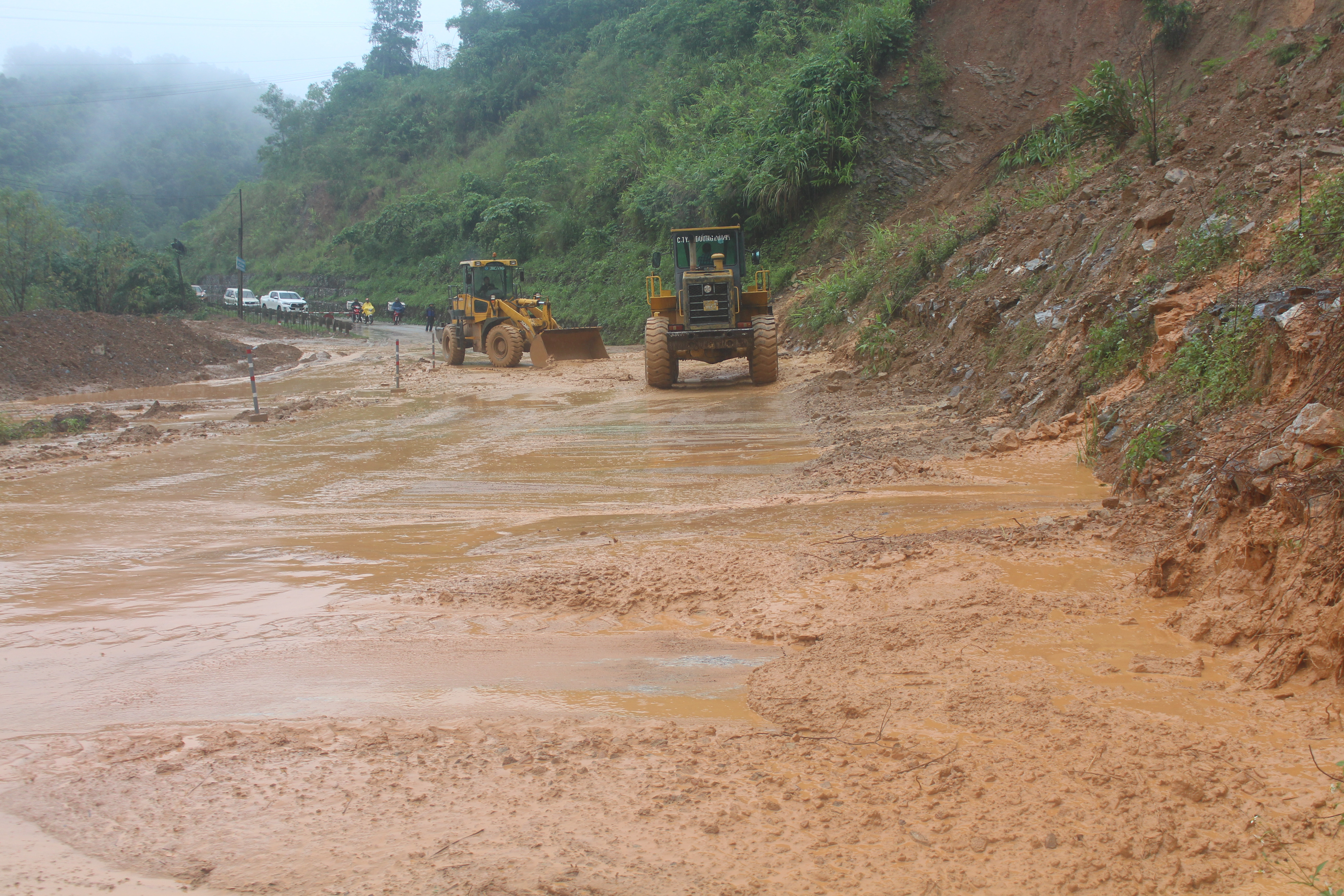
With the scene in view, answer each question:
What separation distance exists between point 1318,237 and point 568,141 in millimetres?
49025

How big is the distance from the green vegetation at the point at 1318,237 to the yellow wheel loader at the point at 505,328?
54.1 ft

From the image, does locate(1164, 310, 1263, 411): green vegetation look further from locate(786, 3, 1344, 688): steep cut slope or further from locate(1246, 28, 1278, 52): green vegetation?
locate(1246, 28, 1278, 52): green vegetation

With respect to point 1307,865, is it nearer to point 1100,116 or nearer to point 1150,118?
point 1150,118

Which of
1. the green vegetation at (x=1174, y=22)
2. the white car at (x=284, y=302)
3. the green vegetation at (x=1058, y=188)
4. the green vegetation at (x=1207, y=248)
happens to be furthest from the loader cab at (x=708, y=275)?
the white car at (x=284, y=302)

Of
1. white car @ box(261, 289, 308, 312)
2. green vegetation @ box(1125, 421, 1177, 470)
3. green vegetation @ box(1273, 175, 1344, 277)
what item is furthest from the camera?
white car @ box(261, 289, 308, 312)

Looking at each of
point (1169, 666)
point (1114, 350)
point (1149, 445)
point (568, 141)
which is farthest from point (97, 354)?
point (568, 141)

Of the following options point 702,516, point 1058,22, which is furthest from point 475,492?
point 1058,22

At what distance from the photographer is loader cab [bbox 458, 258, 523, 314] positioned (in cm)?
2441

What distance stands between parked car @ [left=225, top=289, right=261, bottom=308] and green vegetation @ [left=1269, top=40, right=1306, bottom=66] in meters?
45.8

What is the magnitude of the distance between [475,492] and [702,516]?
251 cm

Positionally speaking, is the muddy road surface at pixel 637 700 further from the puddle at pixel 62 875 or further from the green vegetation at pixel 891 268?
the green vegetation at pixel 891 268

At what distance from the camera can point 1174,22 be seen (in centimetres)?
1944

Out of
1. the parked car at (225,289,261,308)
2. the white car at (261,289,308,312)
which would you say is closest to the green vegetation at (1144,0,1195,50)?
the white car at (261,289,308,312)

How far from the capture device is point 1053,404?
955cm
